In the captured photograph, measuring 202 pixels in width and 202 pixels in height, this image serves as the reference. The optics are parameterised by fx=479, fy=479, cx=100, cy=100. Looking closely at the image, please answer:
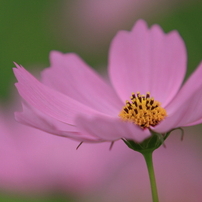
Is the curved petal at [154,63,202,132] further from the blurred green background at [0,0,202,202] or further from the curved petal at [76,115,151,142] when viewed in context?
the blurred green background at [0,0,202,202]

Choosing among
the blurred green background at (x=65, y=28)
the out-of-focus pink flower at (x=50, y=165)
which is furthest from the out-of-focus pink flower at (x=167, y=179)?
the blurred green background at (x=65, y=28)

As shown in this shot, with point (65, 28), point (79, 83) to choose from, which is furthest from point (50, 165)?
point (65, 28)

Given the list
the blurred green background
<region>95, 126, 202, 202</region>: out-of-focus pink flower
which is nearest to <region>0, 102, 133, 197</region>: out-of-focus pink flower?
<region>95, 126, 202, 202</region>: out-of-focus pink flower

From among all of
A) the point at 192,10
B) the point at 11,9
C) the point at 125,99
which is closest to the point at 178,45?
the point at 125,99

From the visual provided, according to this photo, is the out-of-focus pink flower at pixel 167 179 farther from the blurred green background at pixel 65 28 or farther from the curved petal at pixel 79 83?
the blurred green background at pixel 65 28

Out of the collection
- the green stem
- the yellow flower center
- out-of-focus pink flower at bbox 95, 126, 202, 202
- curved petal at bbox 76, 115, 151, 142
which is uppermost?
curved petal at bbox 76, 115, 151, 142
